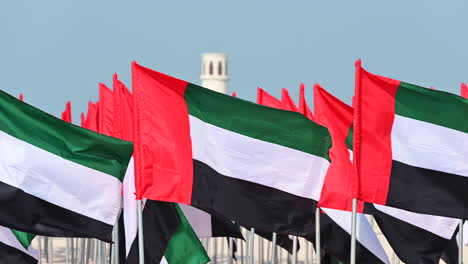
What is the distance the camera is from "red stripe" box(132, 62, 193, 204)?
1295cm

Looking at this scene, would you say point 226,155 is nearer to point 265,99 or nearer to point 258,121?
point 258,121

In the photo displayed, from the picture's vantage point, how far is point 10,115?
44.3 feet

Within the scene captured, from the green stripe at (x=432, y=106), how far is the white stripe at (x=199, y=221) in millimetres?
4044

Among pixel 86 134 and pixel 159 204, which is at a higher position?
pixel 86 134

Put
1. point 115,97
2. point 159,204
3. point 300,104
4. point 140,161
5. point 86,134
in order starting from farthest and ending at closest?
point 300,104 → point 115,97 → point 159,204 → point 86,134 → point 140,161

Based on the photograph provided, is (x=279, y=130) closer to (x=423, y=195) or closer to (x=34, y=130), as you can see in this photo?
(x=423, y=195)

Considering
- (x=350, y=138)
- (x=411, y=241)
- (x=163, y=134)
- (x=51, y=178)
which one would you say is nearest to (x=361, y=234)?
(x=350, y=138)

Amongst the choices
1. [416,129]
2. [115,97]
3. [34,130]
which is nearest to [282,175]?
[416,129]

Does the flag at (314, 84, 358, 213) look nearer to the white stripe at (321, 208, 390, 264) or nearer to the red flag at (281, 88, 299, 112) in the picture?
the white stripe at (321, 208, 390, 264)

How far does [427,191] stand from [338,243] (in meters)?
4.15

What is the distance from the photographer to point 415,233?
14898 mm

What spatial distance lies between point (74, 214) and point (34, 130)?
997mm

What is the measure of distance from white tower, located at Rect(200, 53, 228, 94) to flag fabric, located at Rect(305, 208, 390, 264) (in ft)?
486

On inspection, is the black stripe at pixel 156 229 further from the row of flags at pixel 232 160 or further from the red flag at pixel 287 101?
the red flag at pixel 287 101
